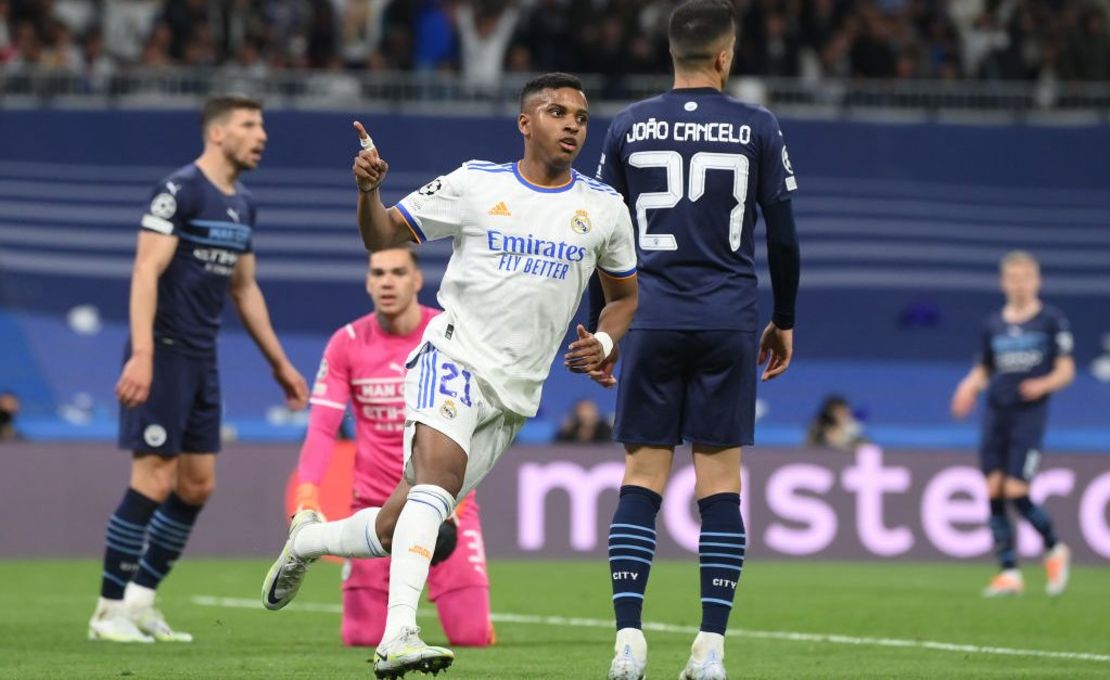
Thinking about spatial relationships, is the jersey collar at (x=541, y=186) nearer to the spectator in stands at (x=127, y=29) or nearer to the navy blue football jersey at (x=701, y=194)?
the navy blue football jersey at (x=701, y=194)

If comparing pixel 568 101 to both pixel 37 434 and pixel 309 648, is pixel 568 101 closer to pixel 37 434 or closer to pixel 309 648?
pixel 309 648

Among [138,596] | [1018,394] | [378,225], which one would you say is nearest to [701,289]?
[378,225]

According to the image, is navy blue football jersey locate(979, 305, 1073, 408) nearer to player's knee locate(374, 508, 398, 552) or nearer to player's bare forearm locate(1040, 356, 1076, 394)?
player's bare forearm locate(1040, 356, 1076, 394)

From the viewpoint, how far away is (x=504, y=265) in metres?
6.61

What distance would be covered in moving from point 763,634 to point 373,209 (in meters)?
4.36

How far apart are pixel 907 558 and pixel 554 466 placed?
3.30 metres

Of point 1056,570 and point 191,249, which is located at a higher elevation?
point 191,249

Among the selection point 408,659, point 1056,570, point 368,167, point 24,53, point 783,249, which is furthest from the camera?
point 24,53

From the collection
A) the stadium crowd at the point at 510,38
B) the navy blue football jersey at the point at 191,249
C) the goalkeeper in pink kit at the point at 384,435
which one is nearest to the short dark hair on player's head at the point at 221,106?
the navy blue football jersey at the point at 191,249

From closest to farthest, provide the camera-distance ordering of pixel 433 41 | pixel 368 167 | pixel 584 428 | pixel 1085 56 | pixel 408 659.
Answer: pixel 408 659 → pixel 368 167 → pixel 584 428 → pixel 433 41 → pixel 1085 56

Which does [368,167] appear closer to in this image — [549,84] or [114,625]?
[549,84]

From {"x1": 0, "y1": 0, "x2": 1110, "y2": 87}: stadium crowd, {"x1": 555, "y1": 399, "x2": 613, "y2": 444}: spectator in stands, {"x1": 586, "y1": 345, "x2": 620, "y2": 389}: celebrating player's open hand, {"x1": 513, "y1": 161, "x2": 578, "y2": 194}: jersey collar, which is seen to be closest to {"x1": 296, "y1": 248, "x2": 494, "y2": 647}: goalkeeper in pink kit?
{"x1": 586, "y1": 345, "x2": 620, "y2": 389}: celebrating player's open hand

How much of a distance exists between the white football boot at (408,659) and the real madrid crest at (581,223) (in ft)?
5.24

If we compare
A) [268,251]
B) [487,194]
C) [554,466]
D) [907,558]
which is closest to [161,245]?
[487,194]
